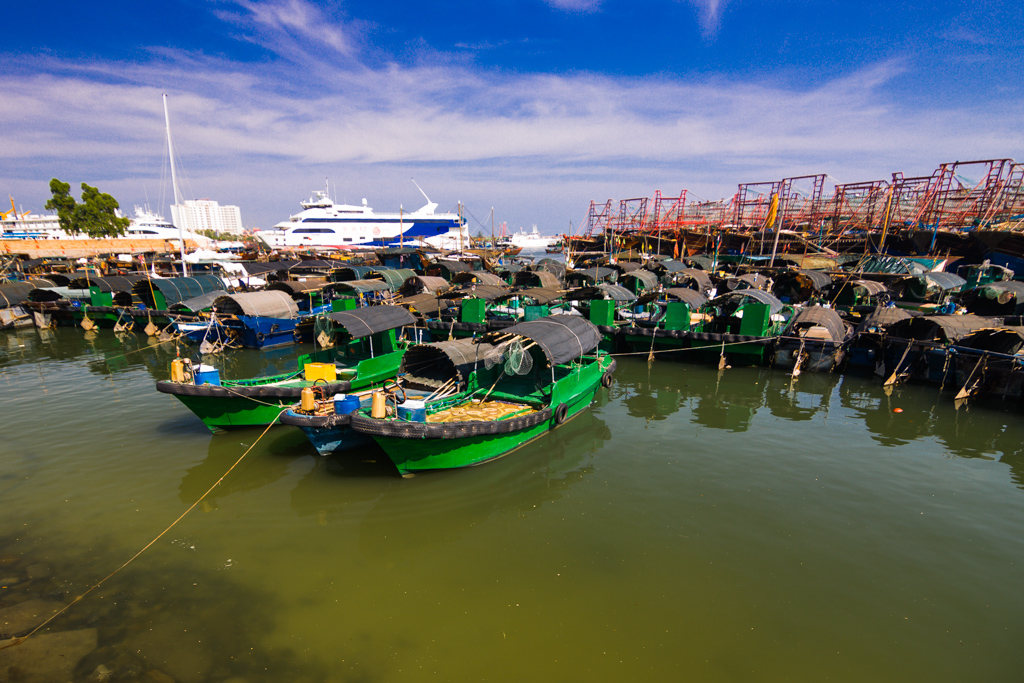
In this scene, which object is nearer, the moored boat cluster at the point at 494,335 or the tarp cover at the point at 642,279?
the moored boat cluster at the point at 494,335

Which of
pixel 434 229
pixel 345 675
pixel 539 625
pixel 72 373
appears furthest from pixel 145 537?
pixel 434 229

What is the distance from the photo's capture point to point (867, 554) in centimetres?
858

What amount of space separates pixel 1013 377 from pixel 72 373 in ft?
121

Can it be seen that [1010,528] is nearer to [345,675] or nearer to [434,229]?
[345,675]

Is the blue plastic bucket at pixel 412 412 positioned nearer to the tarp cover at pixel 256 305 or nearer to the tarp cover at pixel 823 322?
the tarp cover at pixel 256 305

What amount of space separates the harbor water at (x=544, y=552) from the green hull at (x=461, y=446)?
39 centimetres

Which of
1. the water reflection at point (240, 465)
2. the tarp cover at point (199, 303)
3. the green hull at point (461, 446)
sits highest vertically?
the tarp cover at point (199, 303)

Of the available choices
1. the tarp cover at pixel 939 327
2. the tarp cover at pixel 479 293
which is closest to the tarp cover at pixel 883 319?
the tarp cover at pixel 939 327

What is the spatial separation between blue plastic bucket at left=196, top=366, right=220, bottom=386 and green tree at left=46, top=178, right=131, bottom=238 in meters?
74.7

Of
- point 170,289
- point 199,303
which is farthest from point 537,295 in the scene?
point 170,289

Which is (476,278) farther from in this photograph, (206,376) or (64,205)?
(64,205)

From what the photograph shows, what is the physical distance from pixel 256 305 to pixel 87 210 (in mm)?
67471

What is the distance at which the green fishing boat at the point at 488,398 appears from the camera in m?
10.5

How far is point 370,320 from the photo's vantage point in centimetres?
1521
